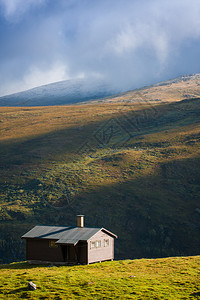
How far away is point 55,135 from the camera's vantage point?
131625mm

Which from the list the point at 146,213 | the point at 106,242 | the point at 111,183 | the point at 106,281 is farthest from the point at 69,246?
the point at 111,183

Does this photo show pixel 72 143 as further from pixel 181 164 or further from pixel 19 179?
pixel 181 164

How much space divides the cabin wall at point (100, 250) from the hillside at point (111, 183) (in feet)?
84.9

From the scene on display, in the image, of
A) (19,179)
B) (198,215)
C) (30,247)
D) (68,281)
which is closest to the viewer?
(68,281)

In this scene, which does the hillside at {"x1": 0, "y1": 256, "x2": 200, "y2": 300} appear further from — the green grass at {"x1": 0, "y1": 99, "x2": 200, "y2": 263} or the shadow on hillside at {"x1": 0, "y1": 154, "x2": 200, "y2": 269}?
the green grass at {"x1": 0, "y1": 99, "x2": 200, "y2": 263}

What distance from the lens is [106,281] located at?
90.2 feet

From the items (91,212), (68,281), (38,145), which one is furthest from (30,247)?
(38,145)

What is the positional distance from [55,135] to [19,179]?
41011mm

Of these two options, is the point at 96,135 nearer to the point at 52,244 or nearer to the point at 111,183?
the point at 111,183

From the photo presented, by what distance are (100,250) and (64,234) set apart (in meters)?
3.82

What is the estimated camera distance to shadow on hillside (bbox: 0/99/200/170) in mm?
110875

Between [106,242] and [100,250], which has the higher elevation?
[106,242]

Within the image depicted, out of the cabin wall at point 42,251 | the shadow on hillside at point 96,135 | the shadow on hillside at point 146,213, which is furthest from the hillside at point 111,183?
the cabin wall at point 42,251

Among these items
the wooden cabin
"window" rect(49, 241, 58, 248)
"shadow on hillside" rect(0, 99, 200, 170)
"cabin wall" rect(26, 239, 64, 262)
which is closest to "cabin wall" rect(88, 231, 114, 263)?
the wooden cabin
